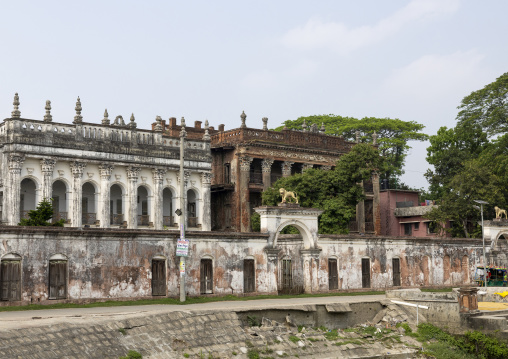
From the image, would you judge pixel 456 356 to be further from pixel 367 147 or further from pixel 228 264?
pixel 367 147

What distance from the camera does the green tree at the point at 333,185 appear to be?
149 ft

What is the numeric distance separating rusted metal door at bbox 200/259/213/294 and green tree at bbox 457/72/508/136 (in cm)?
3606

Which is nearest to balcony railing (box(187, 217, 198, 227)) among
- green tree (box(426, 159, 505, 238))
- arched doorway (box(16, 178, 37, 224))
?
arched doorway (box(16, 178, 37, 224))

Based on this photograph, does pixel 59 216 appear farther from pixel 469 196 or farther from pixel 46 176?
pixel 469 196

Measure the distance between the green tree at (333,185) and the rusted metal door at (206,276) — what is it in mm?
16321

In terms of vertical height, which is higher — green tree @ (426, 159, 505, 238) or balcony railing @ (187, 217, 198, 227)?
green tree @ (426, 159, 505, 238)

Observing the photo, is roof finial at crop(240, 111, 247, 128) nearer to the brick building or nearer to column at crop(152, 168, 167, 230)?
the brick building

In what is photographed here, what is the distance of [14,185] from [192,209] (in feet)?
39.8

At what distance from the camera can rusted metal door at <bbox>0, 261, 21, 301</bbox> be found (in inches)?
961

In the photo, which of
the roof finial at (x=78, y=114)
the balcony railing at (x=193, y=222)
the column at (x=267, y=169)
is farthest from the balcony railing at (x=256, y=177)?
the roof finial at (x=78, y=114)

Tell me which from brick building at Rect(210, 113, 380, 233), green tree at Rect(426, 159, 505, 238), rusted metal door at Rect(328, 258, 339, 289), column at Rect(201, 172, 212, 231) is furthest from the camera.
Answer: brick building at Rect(210, 113, 380, 233)

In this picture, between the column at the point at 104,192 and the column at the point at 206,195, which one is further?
the column at the point at 206,195

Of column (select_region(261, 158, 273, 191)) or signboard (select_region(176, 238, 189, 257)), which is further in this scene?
column (select_region(261, 158, 273, 191))

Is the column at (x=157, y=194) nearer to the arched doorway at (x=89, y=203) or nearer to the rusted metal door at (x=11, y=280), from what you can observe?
the arched doorway at (x=89, y=203)
